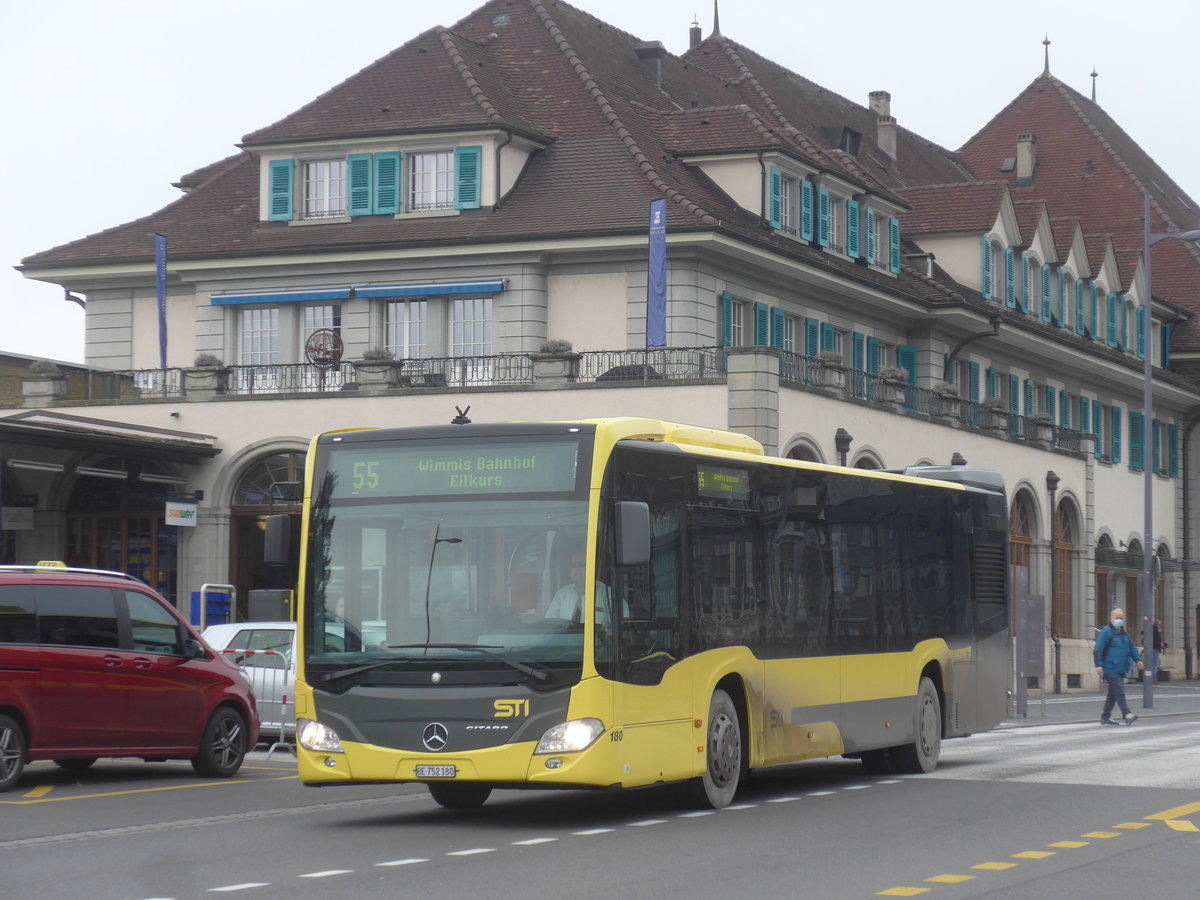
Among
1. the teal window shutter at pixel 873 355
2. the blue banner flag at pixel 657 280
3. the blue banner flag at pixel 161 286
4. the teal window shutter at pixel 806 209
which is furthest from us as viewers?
the teal window shutter at pixel 873 355

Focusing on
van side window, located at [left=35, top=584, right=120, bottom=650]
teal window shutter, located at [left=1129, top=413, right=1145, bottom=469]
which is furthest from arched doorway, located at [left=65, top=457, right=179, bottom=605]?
teal window shutter, located at [left=1129, top=413, right=1145, bottom=469]

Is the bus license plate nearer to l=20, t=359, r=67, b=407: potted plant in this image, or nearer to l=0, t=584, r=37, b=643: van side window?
l=0, t=584, r=37, b=643: van side window

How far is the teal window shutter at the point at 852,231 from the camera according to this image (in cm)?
4828

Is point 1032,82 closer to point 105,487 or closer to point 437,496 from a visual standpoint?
Answer: point 105,487

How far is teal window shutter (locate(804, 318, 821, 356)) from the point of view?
4534 cm

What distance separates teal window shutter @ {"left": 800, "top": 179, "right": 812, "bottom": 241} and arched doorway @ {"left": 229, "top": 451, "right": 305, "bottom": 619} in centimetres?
1289

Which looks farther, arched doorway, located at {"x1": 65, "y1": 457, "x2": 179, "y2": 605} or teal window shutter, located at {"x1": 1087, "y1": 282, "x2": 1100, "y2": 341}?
teal window shutter, located at {"x1": 1087, "y1": 282, "x2": 1100, "y2": 341}

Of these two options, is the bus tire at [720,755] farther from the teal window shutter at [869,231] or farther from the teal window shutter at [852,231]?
the teal window shutter at [869,231]

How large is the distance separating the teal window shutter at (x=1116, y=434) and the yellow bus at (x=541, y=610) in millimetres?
47170

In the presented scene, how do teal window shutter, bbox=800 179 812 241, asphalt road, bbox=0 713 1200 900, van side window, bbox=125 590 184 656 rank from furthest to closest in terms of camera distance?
teal window shutter, bbox=800 179 812 241 → van side window, bbox=125 590 184 656 → asphalt road, bbox=0 713 1200 900

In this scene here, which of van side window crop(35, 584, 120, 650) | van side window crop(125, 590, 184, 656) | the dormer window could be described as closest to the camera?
van side window crop(35, 584, 120, 650)

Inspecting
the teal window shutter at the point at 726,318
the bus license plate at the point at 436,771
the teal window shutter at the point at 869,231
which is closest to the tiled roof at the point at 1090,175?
the teal window shutter at the point at 869,231

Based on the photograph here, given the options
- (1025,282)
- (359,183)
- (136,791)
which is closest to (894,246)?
(1025,282)

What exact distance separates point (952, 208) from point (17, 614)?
1597 inches
